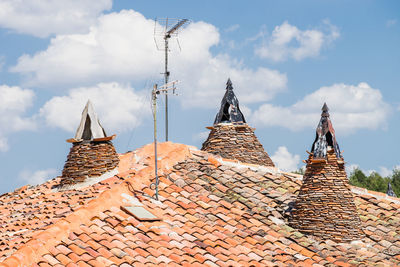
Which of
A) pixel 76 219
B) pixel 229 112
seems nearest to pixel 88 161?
pixel 76 219

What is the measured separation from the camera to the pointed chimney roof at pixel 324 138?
14.0 metres

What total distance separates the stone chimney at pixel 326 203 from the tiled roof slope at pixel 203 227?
0.26 metres

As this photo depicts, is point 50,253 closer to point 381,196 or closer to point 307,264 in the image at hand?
point 307,264

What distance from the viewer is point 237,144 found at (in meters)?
18.6

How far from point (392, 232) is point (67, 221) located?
8230 mm

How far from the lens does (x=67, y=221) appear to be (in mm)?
11438

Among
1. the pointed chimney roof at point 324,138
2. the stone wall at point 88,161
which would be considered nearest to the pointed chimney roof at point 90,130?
the stone wall at point 88,161

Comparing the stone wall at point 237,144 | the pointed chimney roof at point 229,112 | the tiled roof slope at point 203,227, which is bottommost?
the tiled roof slope at point 203,227

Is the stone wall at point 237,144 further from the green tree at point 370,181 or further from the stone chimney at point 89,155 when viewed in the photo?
the green tree at point 370,181

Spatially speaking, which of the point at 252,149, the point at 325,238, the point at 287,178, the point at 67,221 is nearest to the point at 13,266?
the point at 67,221

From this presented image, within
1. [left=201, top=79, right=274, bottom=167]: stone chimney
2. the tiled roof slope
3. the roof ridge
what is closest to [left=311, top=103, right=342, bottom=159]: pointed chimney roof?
the tiled roof slope

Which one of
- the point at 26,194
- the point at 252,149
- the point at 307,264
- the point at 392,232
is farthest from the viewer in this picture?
the point at 252,149

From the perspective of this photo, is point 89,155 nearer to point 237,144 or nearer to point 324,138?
point 237,144

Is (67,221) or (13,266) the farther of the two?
(67,221)
